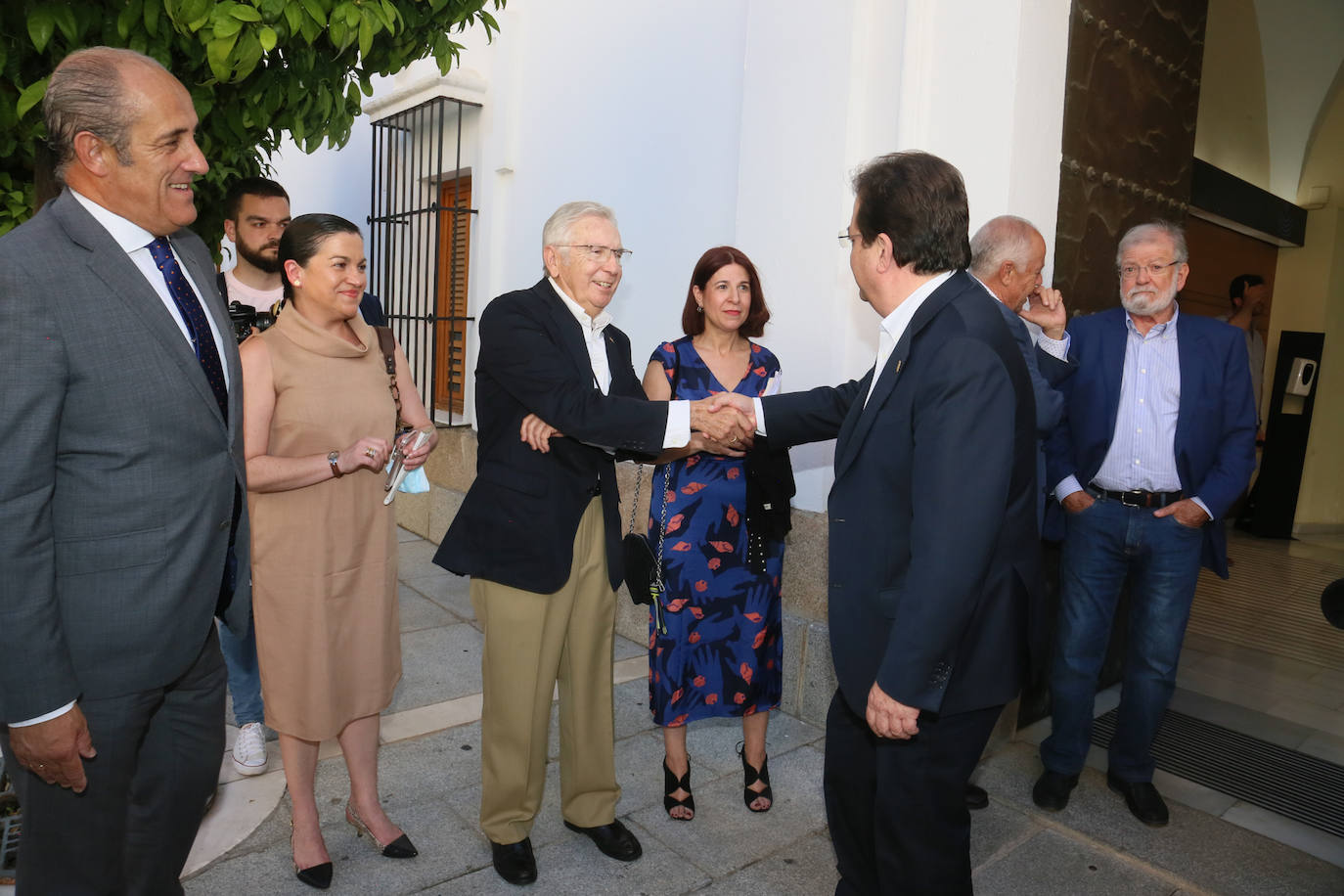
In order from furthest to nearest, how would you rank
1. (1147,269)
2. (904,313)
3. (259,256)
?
(259,256) → (1147,269) → (904,313)

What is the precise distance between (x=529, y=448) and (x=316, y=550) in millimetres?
714

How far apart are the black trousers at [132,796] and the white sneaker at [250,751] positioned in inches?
59.8

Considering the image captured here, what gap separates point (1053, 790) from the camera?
11.6ft

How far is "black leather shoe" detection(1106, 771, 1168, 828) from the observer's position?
341cm

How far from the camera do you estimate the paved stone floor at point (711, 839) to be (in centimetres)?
294

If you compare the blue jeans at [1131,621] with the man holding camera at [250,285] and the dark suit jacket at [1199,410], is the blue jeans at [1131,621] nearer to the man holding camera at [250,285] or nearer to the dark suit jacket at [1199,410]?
the dark suit jacket at [1199,410]

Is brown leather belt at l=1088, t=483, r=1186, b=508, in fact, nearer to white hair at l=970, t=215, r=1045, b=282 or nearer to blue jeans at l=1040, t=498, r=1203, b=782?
blue jeans at l=1040, t=498, r=1203, b=782

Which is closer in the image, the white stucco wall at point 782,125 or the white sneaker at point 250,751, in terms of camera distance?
the white sneaker at point 250,751

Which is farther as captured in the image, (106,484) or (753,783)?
(753,783)

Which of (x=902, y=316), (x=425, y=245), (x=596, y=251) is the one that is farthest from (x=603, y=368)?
(x=425, y=245)

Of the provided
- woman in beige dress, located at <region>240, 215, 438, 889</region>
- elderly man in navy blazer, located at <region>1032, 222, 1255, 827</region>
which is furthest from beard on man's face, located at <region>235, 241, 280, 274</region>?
elderly man in navy blazer, located at <region>1032, 222, 1255, 827</region>

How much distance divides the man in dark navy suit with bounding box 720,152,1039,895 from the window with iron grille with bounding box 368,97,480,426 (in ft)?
18.5

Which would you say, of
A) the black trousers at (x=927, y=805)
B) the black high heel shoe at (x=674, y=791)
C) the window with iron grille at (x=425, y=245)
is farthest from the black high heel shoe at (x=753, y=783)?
the window with iron grille at (x=425, y=245)

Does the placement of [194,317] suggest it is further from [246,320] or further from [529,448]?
[246,320]
